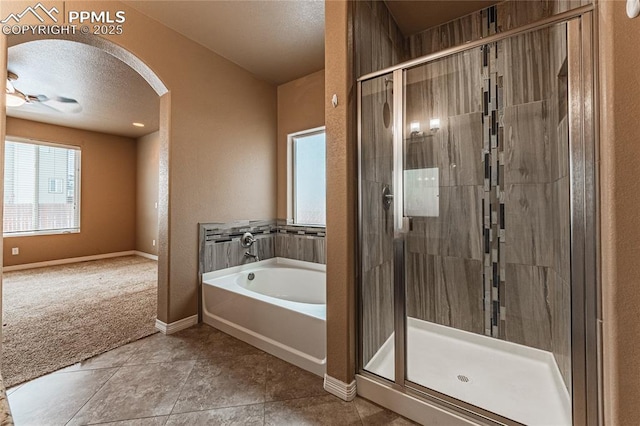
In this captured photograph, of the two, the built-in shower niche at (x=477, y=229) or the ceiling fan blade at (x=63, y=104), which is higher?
the ceiling fan blade at (x=63, y=104)

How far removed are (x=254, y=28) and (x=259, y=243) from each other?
2.14 m

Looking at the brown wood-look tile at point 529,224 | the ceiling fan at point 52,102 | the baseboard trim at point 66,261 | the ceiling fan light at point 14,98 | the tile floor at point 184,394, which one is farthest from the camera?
the baseboard trim at point 66,261

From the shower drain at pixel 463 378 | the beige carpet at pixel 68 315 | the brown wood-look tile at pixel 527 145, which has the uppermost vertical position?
the brown wood-look tile at pixel 527 145

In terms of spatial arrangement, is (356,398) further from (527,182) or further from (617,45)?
(617,45)

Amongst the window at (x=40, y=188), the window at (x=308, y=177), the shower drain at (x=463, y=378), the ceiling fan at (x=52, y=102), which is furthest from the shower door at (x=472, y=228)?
the window at (x=40, y=188)

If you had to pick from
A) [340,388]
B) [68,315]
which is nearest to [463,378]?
[340,388]

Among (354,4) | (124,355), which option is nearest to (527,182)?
(354,4)

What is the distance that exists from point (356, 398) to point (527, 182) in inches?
72.3

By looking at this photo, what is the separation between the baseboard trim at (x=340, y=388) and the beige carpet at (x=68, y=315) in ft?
5.61

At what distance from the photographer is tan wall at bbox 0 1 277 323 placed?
2.25 meters

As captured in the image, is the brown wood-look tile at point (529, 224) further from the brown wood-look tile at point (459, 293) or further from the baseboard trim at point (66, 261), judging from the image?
the baseboard trim at point (66, 261)

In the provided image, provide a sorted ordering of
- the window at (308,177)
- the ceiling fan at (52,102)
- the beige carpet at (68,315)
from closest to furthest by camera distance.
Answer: the beige carpet at (68,315)
the ceiling fan at (52,102)
the window at (308,177)

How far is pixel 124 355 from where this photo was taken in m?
1.98

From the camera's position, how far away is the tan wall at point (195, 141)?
225cm
